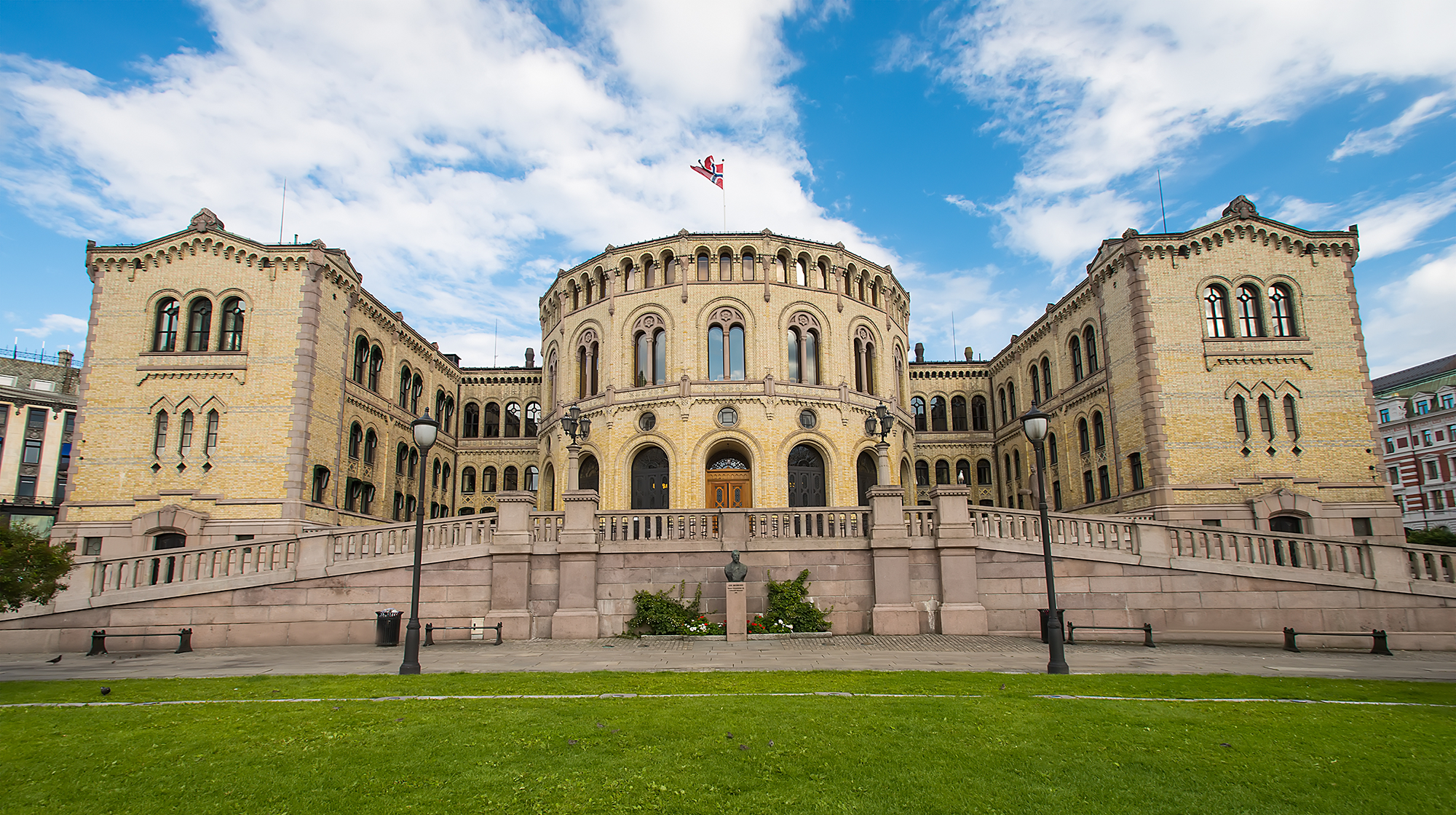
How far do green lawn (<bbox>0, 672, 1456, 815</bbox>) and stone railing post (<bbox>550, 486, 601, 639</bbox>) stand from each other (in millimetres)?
8803

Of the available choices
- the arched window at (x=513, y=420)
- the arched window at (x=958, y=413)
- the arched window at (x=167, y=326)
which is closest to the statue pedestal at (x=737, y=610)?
the arched window at (x=167, y=326)

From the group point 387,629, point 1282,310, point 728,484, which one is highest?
point 1282,310

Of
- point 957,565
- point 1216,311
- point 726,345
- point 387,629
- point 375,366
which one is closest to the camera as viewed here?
point 387,629

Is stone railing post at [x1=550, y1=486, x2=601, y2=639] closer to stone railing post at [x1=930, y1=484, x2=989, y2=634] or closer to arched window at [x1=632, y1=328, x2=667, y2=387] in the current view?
stone railing post at [x1=930, y1=484, x2=989, y2=634]

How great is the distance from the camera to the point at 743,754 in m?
7.59

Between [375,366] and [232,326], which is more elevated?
[232,326]

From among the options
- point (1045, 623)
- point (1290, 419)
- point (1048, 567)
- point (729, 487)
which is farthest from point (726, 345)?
point (1290, 419)

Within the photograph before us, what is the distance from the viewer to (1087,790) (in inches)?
263

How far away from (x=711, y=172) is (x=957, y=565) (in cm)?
2269

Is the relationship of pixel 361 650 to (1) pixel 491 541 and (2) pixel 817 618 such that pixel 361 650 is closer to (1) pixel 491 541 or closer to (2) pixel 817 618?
(1) pixel 491 541

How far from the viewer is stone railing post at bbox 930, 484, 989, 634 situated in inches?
778

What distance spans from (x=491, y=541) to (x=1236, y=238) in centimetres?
3132

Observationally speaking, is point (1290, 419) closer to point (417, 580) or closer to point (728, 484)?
point (728, 484)

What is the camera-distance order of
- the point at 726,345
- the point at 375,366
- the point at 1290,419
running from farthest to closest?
the point at 375,366, the point at 726,345, the point at 1290,419
